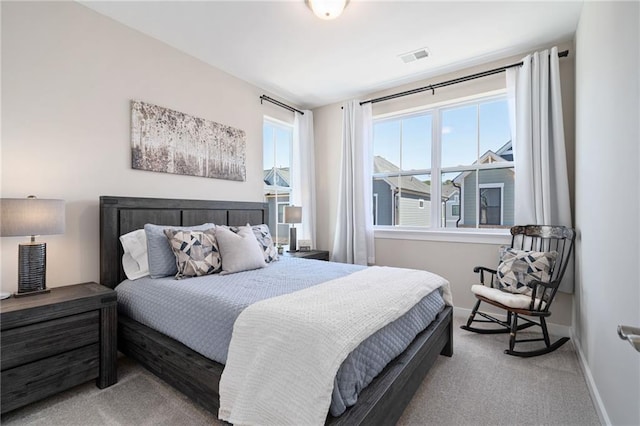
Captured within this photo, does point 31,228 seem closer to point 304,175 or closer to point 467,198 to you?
point 304,175

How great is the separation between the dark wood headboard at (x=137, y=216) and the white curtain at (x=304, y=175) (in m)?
1.13

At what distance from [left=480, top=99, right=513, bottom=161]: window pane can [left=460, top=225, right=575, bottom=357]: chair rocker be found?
0.93 metres

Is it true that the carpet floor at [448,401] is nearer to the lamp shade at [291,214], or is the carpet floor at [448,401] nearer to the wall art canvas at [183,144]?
the wall art canvas at [183,144]

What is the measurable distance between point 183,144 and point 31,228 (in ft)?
4.73

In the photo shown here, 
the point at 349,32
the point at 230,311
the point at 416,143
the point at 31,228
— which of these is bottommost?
the point at 230,311

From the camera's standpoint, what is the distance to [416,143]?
377cm

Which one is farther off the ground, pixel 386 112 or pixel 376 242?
pixel 386 112

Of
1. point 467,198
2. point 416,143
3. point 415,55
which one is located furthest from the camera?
point 416,143

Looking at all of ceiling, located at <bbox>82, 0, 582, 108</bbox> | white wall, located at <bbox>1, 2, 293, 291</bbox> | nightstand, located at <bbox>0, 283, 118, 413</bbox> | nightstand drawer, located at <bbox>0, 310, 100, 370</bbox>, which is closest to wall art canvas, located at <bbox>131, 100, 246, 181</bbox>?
white wall, located at <bbox>1, 2, 293, 291</bbox>

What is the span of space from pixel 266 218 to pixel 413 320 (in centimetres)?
238

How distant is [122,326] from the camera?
215cm

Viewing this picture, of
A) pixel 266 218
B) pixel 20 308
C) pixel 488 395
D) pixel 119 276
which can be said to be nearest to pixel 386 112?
pixel 266 218

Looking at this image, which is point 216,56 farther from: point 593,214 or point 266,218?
point 593,214

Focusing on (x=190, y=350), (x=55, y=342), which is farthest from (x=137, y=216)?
(x=190, y=350)
